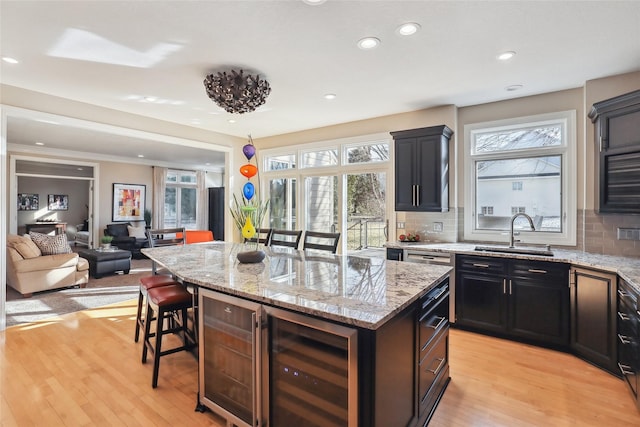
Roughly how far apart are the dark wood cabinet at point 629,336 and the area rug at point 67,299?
581cm

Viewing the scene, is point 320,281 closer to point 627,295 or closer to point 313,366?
point 313,366

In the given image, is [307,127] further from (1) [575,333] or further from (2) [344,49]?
(1) [575,333]

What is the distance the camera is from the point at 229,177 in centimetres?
614

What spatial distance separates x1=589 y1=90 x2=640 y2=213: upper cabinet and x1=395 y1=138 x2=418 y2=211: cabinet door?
1864mm

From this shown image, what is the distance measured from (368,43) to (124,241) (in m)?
8.30

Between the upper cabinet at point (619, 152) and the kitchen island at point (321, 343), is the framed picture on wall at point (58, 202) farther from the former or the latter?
the upper cabinet at point (619, 152)

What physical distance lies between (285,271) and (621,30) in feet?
10.5

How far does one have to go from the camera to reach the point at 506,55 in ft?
9.50

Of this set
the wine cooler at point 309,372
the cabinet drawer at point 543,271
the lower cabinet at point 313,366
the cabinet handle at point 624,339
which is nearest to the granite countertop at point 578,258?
the cabinet drawer at point 543,271

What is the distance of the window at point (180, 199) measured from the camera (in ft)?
34.7

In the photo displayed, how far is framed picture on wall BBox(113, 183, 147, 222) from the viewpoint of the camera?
930 cm

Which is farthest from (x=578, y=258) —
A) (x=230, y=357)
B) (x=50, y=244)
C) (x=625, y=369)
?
(x=50, y=244)

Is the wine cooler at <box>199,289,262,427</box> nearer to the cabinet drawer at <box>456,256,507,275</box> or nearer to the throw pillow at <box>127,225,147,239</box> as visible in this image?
the cabinet drawer at <box>456,256,507,275</box>

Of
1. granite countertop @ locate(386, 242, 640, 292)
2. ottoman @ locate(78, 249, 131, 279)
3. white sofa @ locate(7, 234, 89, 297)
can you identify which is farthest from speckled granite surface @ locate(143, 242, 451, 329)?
ottoman @ locate(78, 249, 131, 279)
